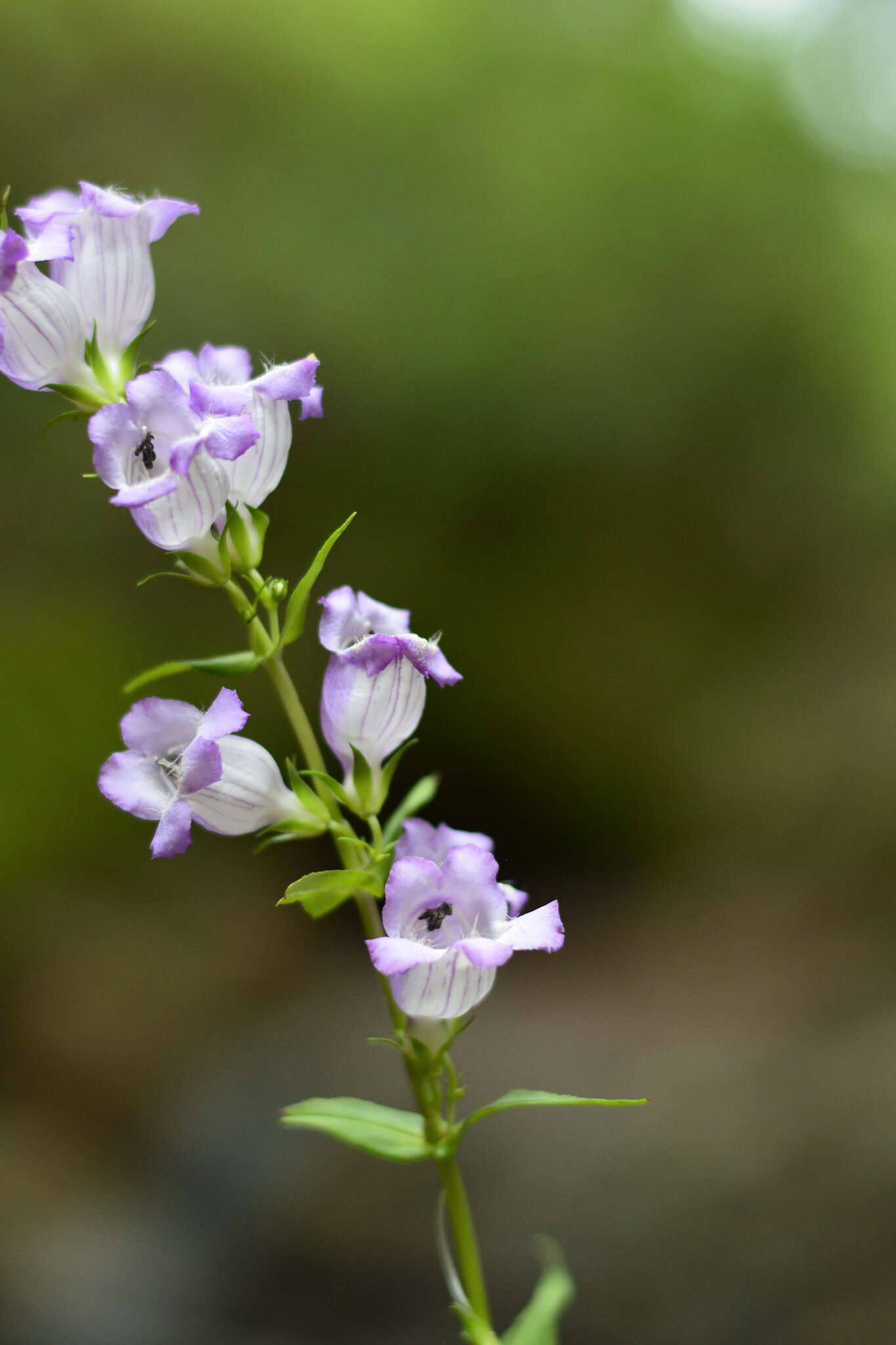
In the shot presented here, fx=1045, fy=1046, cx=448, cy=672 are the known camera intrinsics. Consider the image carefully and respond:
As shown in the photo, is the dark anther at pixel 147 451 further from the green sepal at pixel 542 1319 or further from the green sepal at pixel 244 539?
the green sepal at pixel 542 1319

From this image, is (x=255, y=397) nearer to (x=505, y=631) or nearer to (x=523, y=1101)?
Answer: (x=523, y=1101)

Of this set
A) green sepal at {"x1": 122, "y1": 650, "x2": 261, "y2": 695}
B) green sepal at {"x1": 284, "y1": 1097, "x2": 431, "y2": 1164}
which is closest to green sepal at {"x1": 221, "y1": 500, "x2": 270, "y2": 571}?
green sepal at {"x1": 122, "y1": 650, "x2": 261, "y2": 695}

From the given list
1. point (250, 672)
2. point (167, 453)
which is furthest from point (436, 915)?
point (167, 453)

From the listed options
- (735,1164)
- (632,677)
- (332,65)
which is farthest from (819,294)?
(735,1164)

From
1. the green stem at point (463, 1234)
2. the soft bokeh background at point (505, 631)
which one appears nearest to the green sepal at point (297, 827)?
the green stem at point (463, 1234)

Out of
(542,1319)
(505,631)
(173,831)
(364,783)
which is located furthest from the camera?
(505,631)

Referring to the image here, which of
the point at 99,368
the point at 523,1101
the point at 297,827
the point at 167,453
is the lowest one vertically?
the point at 523,1101
